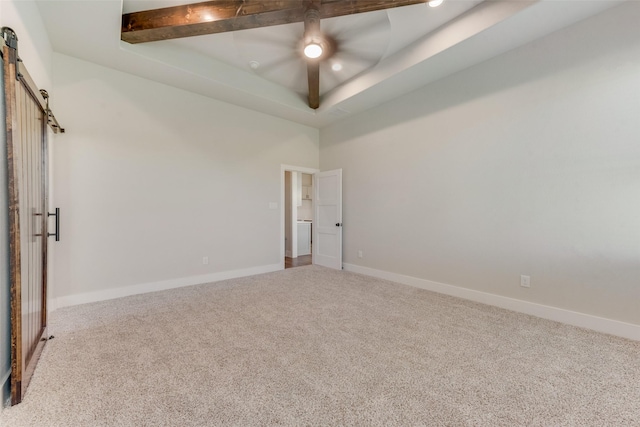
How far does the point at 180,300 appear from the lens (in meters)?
3.28

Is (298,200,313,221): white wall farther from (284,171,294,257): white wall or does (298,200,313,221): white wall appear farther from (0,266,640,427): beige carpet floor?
(0,266,640,427): beige carpet floor

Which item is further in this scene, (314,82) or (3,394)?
(314,82)

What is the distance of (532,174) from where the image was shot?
9.46 ft

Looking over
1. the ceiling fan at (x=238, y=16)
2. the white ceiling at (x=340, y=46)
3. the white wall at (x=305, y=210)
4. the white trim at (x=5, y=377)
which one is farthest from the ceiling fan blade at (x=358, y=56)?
the white wall at (x=305, y=210)

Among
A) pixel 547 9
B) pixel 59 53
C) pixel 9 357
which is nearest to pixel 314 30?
pixel 547 9

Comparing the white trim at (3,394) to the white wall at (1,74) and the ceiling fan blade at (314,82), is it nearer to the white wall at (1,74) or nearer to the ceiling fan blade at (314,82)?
the white wall at (1,74)

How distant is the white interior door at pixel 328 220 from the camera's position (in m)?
5.18

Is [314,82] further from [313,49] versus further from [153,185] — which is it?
[153,185]

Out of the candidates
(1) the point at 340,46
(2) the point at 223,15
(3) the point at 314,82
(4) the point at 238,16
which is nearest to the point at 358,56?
(1) the point at 340,46

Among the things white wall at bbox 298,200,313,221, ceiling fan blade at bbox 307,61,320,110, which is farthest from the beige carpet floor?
white wall at bbox 298,200,313,221

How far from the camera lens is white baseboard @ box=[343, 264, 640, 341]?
92.7 inches

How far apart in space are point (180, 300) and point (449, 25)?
15.1 ft

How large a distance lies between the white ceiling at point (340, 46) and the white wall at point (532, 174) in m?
0.35

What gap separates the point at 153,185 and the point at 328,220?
317 centimetres
